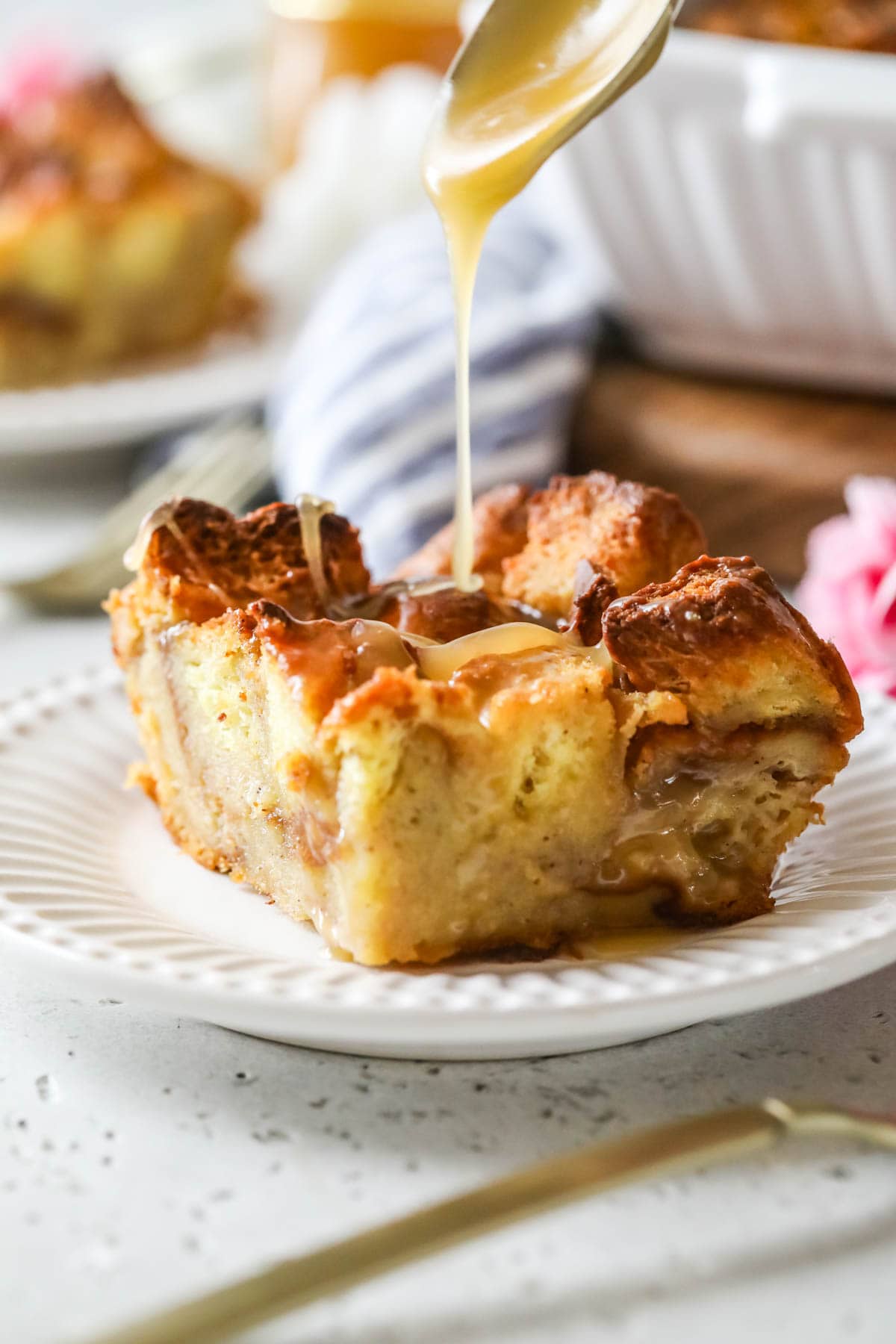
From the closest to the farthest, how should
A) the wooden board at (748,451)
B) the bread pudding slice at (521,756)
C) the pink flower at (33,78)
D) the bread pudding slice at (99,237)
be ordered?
the bread pudding slice at (521,756), the wooden board at (748,451), the bread pudding slice at (99,237), the pink flower at (33,78)

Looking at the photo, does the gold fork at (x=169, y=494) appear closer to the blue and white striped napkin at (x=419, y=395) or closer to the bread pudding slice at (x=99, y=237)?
the blue and white striped napkin at (x=419, y=395)

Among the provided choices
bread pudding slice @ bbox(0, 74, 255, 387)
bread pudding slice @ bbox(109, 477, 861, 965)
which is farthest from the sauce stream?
bread pudding slice @ bbox(0, 74, 255, 387)

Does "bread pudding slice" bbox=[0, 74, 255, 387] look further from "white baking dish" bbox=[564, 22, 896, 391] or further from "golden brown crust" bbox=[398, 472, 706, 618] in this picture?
"golden brown crust" bbox=[398, 472, 706, 618]

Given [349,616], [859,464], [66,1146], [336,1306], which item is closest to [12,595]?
[349,616]

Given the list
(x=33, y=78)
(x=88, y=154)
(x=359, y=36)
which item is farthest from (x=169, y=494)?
(x=359, y=36)

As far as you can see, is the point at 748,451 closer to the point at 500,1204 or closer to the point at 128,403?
the point at 128,403

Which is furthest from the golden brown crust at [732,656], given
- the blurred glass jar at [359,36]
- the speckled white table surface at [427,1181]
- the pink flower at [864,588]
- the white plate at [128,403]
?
the blurred glass jar at [359,36]
